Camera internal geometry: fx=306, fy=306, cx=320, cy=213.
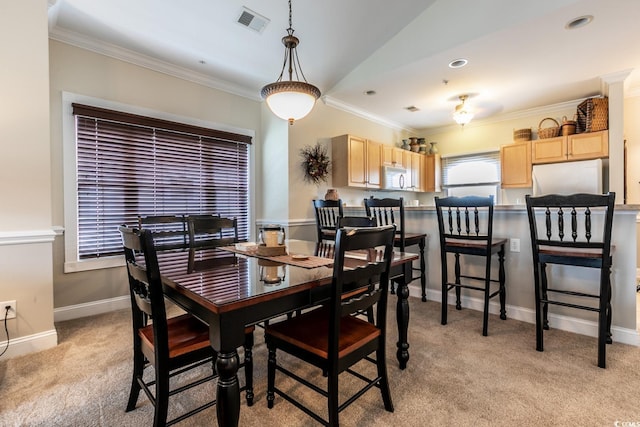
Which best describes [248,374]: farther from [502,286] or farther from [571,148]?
[571,148]

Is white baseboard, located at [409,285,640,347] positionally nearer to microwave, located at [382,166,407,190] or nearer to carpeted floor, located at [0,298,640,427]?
carpeted floor, located at [0,298,640,427]

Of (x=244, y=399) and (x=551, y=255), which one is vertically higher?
(x=551, y=255)

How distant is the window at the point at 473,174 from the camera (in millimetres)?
5480

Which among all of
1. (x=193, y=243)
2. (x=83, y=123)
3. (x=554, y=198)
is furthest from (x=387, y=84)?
(x=83, y=123)

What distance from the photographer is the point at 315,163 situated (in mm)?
4355

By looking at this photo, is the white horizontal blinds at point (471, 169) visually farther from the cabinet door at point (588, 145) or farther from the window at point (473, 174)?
the cabinet door at point (588, 145)

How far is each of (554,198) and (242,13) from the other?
3027 millimetres

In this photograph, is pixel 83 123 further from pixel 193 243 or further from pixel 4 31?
pixel 193 243

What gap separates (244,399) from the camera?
1.67 metres

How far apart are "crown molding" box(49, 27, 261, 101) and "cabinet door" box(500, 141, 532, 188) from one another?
4.07 metres

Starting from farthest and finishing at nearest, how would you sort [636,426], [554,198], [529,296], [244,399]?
[529,296] < [554,198] < [244,399] < [636,426]

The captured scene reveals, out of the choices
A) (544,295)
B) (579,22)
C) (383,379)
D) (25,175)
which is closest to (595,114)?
(579,22)

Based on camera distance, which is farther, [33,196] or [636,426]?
[33,196]

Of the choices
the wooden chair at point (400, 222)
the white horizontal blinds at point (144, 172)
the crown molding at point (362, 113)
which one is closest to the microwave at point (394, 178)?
the crown molding at point (362, 113)
